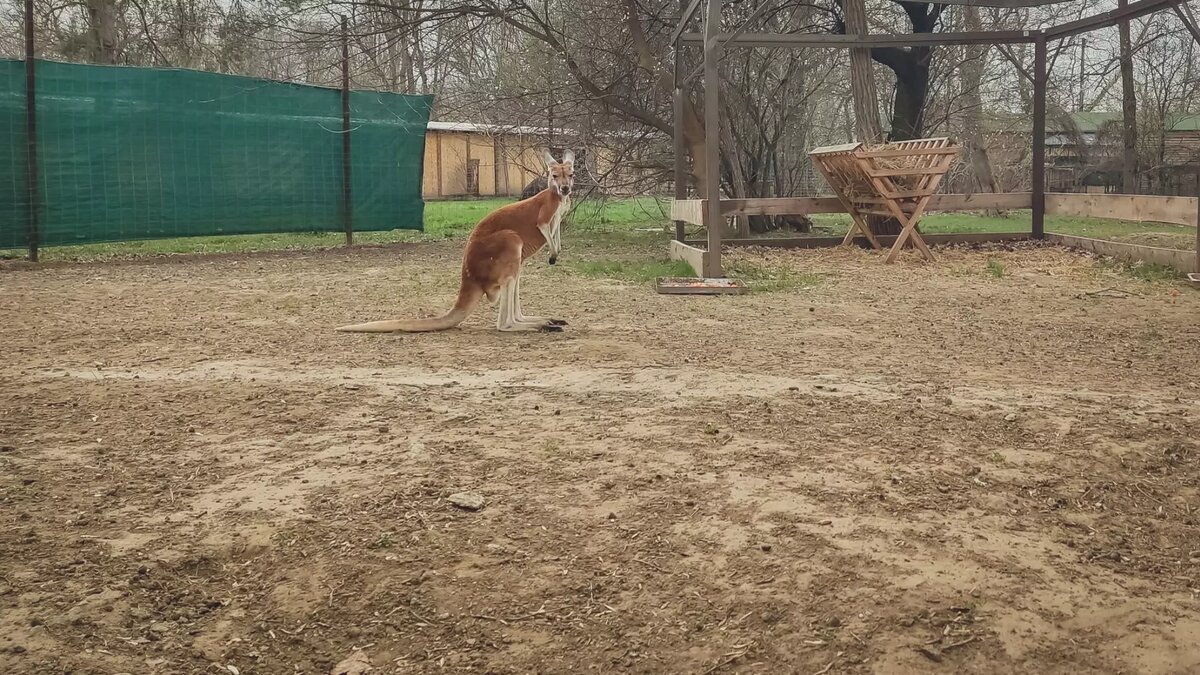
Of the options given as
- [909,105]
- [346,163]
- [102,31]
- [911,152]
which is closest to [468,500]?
[911,152]

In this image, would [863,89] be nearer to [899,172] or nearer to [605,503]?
[899,172]

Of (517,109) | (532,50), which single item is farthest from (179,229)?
(532,50)

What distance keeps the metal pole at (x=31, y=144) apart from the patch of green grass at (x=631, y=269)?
17.0 feet

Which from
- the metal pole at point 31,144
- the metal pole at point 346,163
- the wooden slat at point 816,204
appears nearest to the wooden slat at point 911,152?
the wooden slat at point 816,204

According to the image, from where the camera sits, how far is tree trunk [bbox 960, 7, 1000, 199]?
1527cm

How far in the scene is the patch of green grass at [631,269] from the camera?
8773mm

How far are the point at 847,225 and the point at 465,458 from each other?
13734 millimetres

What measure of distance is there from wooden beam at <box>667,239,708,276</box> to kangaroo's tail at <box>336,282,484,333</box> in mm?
2991

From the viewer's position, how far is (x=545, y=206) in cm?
611

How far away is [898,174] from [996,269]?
4.55 feet

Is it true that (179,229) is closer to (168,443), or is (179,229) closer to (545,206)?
(545,206)

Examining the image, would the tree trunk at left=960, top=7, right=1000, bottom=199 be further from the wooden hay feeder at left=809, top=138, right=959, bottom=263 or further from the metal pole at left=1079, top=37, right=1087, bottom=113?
the wooden hay feeder at left=809, top=138, right=959, bottom=263

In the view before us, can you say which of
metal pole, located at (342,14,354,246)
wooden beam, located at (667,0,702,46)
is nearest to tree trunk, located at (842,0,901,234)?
wooden beam, located at (667,0,702,46)

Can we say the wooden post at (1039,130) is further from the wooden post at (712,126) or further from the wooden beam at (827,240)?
the wooden post at (712,126)
